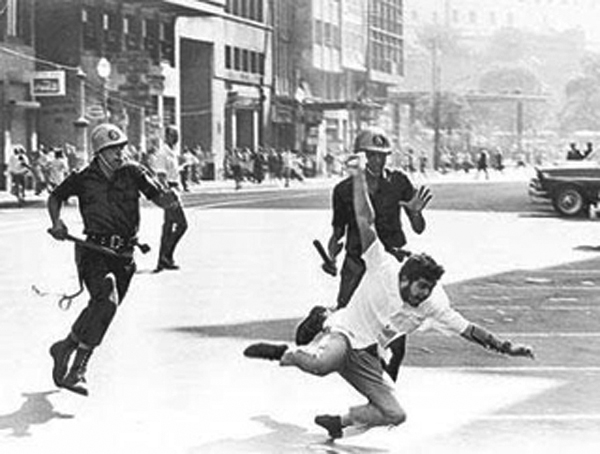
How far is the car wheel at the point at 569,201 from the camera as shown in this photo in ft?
118

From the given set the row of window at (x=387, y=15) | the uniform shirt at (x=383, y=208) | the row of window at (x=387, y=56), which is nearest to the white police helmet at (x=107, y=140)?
the uniform shirt at (x=383, y=208)

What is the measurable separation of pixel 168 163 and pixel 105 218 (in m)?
19.8

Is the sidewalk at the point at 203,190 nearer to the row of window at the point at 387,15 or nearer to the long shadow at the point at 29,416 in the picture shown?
the row of window at the point at 387,15

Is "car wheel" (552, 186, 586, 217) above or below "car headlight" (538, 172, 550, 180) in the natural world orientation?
below

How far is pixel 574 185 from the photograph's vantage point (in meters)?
36.3

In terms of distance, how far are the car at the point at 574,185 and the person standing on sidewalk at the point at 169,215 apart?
10649 millimetres

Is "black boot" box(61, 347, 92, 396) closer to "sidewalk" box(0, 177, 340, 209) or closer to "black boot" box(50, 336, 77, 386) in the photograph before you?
"black boot" box(50, 336, 77, 386)

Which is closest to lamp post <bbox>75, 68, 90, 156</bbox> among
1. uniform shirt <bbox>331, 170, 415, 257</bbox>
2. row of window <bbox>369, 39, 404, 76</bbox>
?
uniform shirt <bbox>331, 170, 415, 257</bbox>

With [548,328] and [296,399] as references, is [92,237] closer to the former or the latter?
[296,399]

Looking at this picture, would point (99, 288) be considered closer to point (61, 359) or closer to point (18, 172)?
point (61, 359)

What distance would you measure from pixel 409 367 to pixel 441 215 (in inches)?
1041

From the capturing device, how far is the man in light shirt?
7.87 meters

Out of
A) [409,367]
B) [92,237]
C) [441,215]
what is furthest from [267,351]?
[441,215]

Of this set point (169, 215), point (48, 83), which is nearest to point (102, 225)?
point (169, 215)
